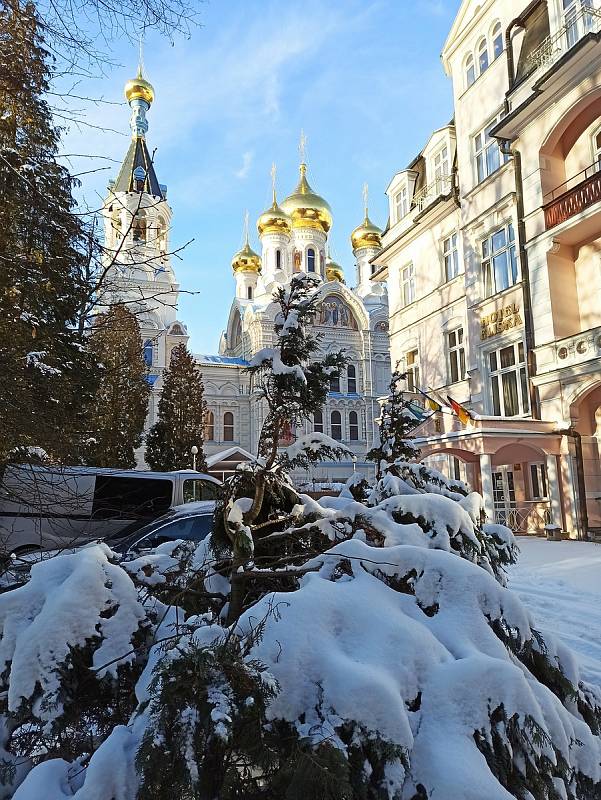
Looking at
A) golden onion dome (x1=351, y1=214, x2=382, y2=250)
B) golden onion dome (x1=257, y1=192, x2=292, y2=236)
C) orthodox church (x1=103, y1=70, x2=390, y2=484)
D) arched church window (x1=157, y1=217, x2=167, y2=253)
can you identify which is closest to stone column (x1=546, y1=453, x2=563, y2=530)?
arched church window (x1=157, y1=217, x2=167, y2=253)

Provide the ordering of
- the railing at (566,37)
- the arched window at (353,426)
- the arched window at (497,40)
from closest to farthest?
the railing at (566,37) → the arched window at (497,40) → the arched window at (353,426)

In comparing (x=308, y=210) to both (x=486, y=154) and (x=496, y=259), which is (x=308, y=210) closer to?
(x=486, y=154)

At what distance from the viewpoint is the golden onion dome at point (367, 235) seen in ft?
179

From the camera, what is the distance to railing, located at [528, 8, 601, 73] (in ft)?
48.0

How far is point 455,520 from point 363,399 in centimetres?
4342

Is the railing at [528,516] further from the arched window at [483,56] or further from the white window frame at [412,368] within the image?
the arched window at [483,56]

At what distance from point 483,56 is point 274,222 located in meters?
32.2

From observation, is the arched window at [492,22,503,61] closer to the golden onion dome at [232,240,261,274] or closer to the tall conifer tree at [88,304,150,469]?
the tall conifer tree at [88,304,150,469]

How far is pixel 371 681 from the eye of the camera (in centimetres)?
221

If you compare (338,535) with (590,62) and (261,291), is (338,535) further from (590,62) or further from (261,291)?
(261,291)

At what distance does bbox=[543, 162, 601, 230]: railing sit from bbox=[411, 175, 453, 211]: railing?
20.4 feet

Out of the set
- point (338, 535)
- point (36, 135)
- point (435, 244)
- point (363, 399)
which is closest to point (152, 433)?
point (435, 244)

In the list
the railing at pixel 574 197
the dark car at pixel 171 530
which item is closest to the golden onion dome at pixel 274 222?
the railing at pixel 574 197

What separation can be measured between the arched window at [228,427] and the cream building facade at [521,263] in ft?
80.4
